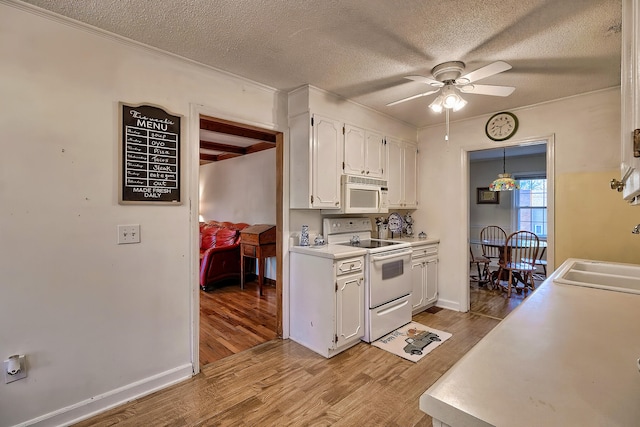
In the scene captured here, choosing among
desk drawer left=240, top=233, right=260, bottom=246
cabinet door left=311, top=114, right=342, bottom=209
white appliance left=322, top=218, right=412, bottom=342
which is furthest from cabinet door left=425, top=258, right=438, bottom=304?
desk drawer left=240, top=233, right=260, bottom=246

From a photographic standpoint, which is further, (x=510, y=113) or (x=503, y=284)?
(x=503, y=284)

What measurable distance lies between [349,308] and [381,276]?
0.47 metres

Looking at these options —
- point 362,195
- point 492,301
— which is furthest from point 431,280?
point 362,195

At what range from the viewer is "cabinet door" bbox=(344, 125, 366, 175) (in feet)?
10.3

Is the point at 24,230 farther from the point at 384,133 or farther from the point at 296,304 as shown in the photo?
the point at 384,133

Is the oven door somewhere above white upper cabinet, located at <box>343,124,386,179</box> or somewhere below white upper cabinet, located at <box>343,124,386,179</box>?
below

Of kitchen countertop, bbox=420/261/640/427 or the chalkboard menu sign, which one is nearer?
kitchen countertop, bbox=420/261/640/427

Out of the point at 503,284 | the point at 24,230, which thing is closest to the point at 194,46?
the point at 24,230

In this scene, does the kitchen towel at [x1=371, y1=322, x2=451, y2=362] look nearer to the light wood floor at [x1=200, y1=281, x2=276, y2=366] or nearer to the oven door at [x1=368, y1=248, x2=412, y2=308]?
the oven door at [x1=368, y1=248, x2=412, y2=308]

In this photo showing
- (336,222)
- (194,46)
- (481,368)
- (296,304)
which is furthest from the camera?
(336,222)

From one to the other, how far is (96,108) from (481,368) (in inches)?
94.8

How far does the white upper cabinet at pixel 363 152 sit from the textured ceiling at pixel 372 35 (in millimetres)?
614

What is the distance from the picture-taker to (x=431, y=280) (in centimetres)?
383

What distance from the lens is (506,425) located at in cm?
61
